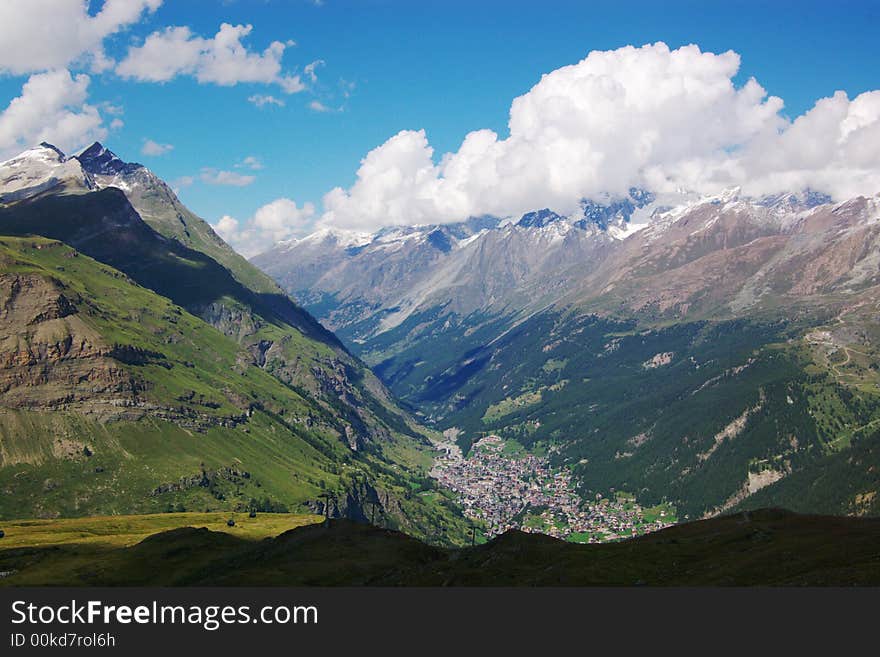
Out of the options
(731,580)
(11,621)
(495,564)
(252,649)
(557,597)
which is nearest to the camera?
(252,649)

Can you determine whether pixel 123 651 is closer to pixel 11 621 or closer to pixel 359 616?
pixel 11 621

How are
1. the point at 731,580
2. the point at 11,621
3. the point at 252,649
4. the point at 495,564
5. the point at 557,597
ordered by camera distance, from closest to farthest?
the point at 252,649
the point at 11,621
the point at 557,597
the point at 731,580
the point at 495,564

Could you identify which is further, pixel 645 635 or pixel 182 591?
pixel 182 591

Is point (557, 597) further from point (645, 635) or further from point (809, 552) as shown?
point (809, 552)

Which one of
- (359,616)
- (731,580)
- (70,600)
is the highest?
(70,600)

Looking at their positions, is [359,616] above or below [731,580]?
above

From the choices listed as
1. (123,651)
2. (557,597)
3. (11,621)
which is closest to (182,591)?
(123,651)

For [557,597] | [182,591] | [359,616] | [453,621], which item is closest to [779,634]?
[557,597]
